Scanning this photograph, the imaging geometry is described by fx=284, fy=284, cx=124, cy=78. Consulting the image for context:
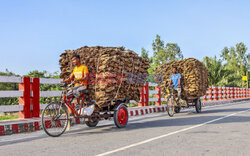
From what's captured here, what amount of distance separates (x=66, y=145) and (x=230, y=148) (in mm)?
3068

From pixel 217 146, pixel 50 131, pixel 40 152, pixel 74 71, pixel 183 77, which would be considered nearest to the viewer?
pixel 40 152

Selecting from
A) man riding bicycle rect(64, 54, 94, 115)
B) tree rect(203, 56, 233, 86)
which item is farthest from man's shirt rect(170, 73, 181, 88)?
tree rect(203, 56, 233, 86)

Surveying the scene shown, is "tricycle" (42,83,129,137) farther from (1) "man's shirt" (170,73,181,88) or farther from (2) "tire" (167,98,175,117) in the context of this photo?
(1) "man's shirt" (170,73,181,88)

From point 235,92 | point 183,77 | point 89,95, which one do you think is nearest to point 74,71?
point 89,95

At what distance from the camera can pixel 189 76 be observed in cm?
1349

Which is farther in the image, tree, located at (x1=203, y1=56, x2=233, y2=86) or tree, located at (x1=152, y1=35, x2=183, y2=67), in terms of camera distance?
tree, located at (x1=152, y1=35, x2=183, y2=67)

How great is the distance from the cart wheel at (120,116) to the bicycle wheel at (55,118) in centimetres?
154

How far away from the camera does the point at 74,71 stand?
25.1ft

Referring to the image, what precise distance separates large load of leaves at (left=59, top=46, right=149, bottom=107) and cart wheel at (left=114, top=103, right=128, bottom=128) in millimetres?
289

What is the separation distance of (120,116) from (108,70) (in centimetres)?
138

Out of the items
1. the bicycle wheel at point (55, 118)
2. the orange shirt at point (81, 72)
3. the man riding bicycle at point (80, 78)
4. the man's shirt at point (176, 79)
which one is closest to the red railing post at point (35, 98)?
the man riding bicycle at point (80, 78)

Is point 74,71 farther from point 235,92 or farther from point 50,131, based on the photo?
point 235,92

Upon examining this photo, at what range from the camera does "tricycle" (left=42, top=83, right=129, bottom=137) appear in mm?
6582

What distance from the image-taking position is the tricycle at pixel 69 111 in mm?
6582
